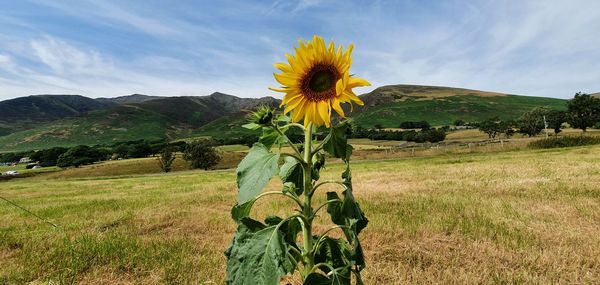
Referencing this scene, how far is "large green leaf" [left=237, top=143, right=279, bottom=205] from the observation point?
223cm

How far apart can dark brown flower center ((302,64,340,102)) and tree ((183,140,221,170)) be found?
106 meters

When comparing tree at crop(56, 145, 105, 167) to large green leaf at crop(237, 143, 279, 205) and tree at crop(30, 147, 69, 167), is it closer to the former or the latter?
tree at crop(30, 147, 69, 167)

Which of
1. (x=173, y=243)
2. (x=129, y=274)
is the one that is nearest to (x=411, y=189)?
(x=173, y=243)

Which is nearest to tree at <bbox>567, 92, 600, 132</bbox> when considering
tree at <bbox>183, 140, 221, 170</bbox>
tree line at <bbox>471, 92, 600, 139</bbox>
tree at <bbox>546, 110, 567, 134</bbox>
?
tree line at <bbox>471, 92, 600, 139</bbox>

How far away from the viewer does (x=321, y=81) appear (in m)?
2.56

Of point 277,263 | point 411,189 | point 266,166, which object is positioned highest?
point 266,166

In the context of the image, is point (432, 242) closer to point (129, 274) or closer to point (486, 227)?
point (486, 227)

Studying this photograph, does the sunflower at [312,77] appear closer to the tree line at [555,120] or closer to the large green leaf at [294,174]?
the large green leaf at [294,174]

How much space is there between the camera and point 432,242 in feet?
22.2

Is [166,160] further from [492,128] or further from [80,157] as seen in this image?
[492,128]

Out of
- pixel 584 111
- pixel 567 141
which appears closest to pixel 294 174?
pixel 567 141

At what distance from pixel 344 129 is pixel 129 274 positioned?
182 inches

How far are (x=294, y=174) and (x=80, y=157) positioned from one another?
176 m

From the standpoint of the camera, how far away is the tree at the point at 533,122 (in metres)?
135
